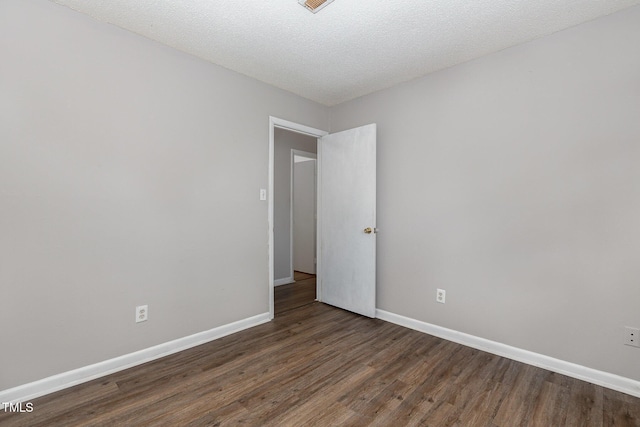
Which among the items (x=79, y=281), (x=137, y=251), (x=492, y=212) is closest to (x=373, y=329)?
(x=492, y=212)

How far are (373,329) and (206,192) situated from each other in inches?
82.2

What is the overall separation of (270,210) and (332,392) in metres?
1.80

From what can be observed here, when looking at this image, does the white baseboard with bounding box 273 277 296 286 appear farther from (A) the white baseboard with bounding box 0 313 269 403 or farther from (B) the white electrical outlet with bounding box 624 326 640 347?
(B) the white electrical outlet with bounding box 624 326 640 347

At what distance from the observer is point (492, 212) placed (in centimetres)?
242

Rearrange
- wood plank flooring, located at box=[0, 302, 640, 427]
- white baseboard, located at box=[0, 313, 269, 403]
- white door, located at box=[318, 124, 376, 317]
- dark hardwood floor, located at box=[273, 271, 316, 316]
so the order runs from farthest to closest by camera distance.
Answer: dark hardwood floor, located at box=[273, 271, 316, 316] → white door, located at box=[318, 124, 376, 317] → white baseboard, located at box=[0, 313, 269, 403] → wood plank flooring, located at box=[0, 302, 640, 427]

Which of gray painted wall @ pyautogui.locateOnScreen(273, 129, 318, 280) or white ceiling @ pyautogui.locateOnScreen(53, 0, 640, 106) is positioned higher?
white ceiling @ pyautogui.locateOnScreen(53, 0, 640, 106)

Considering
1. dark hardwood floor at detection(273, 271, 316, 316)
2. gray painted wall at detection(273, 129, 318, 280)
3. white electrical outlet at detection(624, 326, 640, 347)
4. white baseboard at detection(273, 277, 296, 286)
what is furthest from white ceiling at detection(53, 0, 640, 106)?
white baseboard at detection(273, 277, 296, 286)

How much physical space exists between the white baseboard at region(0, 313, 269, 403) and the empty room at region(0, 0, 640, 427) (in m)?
0.01

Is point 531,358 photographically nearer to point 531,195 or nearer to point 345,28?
point 531,195

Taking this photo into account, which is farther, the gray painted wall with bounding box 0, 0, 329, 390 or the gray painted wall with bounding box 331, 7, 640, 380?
the gray painted wall with bounding box 331, 7, 640, 380

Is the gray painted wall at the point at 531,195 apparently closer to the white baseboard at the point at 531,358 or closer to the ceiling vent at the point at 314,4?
the white baseboard at the point at 531,358

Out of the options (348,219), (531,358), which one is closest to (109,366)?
(348,219)

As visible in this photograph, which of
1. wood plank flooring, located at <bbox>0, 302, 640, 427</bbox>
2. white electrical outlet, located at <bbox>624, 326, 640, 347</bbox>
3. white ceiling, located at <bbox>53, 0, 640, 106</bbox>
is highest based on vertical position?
white ceiling, located at <bbox>53, 0, 640, 106</bbox>

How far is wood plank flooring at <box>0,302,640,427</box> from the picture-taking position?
1616mm
